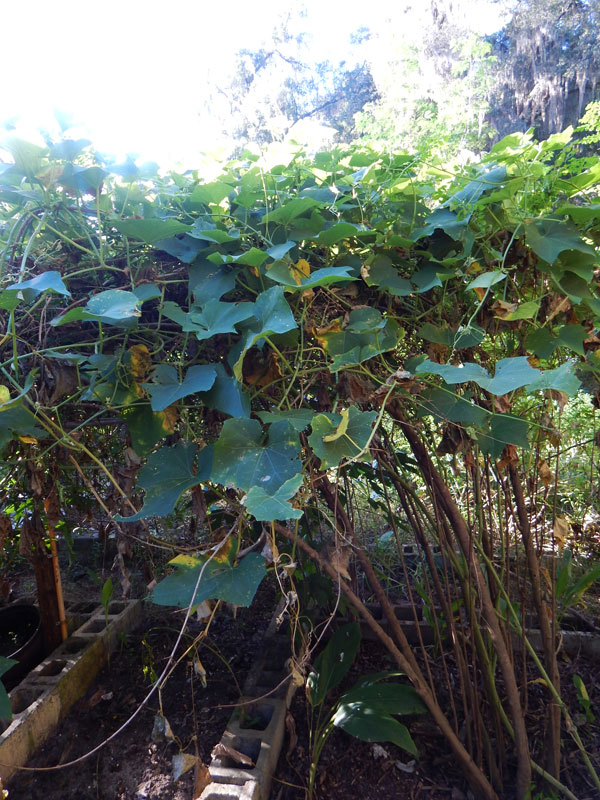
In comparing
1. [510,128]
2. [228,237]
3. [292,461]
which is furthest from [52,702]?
[510,128]

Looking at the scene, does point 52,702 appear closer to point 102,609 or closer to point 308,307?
point 102,609

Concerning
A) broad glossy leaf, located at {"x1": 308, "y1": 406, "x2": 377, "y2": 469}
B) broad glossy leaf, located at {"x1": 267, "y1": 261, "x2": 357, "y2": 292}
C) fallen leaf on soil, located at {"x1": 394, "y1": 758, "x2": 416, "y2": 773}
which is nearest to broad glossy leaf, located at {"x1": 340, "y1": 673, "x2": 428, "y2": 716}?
fallen leaf on soil, located at {"x1": 394, "y1": 758, "x2": 416, "y2": 773}

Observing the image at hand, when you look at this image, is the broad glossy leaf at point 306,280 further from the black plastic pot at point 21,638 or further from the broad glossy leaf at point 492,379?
the black plastic pot at point 21,638

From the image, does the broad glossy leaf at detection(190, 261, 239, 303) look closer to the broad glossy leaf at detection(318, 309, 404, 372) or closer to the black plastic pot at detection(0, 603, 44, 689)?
the broad glossy leaf at detection(318, 309, 404, 372)

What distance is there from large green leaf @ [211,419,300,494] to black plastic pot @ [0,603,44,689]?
1809 mm

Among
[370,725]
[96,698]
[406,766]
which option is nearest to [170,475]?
[370,725]

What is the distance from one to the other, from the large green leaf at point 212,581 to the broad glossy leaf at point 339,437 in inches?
8.1

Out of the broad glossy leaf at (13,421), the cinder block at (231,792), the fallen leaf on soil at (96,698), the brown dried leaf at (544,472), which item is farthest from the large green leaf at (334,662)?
the broad glossy leaf at (13,421)

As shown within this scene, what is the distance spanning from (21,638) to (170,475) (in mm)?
1951

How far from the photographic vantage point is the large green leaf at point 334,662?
60.8 inches

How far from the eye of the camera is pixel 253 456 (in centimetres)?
76

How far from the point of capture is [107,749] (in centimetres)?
170

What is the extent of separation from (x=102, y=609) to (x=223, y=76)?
16.1 meters

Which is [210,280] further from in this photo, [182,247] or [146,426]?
[146,426]
